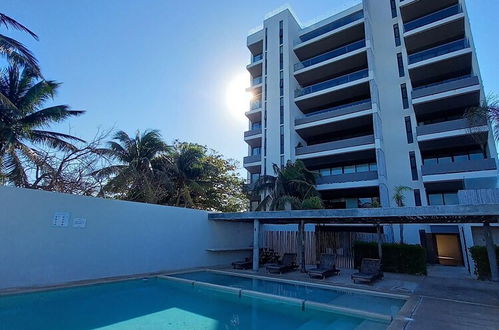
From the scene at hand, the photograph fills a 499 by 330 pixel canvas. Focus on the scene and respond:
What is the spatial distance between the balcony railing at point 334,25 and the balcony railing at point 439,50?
23.2ft

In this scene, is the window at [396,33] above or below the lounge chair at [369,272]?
above

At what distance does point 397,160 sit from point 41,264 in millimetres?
23958

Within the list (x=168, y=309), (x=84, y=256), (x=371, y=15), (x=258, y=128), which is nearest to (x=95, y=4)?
(x=84, y=256)

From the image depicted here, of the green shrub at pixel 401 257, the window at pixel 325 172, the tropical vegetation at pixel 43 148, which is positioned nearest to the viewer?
the tropical vegetation at pixel 43 148

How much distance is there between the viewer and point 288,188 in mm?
22078

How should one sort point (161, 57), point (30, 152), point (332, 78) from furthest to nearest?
point (332, 78) < point (161, 57) < point (30, 152)

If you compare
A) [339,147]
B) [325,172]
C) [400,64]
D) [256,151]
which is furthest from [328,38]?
[256,151]

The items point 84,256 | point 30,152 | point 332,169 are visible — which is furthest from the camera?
point 332,169

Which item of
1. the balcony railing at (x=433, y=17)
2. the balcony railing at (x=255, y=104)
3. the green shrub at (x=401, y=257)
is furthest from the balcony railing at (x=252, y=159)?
the balcony railing at (x=433, y=17)

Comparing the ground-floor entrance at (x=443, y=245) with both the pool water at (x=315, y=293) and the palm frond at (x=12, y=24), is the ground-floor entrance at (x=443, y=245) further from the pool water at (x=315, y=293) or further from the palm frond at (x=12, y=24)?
the palm frond at (x=12, y=24)

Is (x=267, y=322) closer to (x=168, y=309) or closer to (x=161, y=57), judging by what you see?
(x=168, y=309)

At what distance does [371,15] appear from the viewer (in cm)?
2808

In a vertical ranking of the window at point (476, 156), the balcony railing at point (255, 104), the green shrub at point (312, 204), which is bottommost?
the green shrub at point (312, 204)

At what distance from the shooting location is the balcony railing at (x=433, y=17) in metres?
22.7
